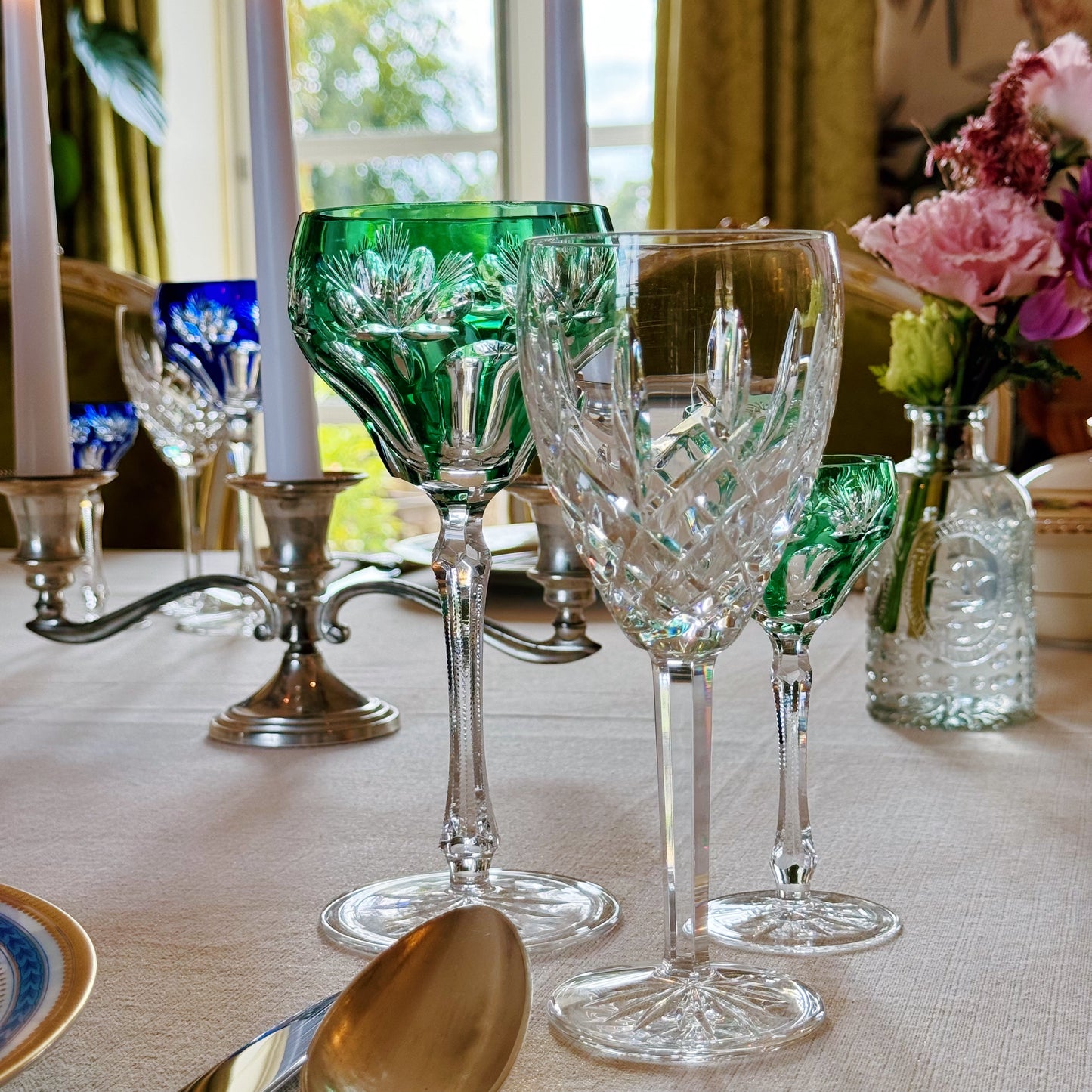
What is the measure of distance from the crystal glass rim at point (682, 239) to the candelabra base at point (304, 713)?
0.43 meters

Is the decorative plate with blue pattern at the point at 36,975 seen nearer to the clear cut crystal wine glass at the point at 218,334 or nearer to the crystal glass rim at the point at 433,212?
the crystal glass rim at the point at 433,212

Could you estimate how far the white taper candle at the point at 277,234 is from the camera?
70 cm

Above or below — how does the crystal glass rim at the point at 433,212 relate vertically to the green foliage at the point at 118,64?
below

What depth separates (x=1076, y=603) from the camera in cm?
97

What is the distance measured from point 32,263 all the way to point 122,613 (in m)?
0.19

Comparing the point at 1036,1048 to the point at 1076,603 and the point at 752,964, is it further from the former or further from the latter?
the point at 1076,603

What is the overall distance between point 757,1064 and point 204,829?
0.98ft

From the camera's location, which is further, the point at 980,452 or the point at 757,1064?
the point at 980,452

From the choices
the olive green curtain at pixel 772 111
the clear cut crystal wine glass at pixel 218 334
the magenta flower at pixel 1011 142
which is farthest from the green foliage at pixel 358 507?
the magenta flower at pixel 1011 142

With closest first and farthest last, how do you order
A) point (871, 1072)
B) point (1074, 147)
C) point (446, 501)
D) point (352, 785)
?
point (871, 1072) → point (446, 501) → point (352, 785) → point (1074, 147)

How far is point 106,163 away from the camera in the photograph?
325 centimetres

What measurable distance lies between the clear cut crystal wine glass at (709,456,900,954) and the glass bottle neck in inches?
9.6

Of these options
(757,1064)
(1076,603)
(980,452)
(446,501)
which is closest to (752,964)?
(757,1064)

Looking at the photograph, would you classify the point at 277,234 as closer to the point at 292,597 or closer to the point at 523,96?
the point at 292,597
